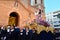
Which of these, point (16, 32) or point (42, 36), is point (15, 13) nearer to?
point (42, 36)

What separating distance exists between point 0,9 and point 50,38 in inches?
357

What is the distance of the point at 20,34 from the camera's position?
37.4 feet

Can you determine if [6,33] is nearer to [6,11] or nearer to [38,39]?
[38,39]

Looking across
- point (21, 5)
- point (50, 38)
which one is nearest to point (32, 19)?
point (21, 5)

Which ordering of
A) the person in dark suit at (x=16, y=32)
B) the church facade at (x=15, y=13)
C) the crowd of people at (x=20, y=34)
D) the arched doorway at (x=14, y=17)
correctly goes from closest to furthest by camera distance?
the crowd of people at (x=20, y=34) < the person in dark suit at (x=16, y=32) < the church facade at (x=15, y=13) < the arched doorway at (x=14, y=17)

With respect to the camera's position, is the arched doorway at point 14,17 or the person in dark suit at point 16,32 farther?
the arched doorway at point 14,17

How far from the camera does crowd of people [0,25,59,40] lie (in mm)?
11014

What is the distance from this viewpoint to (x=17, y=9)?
21.5 m

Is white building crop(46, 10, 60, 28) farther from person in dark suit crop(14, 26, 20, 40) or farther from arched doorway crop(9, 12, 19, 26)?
person in dark suit crop(14, 26, 20, 40)

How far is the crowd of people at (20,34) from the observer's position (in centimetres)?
1101

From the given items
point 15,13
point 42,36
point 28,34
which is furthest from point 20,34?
point 15,13

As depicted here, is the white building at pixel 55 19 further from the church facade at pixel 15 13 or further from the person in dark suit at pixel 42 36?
the person in dark suit at pixel 42 36

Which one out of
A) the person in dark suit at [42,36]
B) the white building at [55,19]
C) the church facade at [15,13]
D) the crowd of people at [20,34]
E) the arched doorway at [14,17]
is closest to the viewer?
the crowd of people at [20,34]

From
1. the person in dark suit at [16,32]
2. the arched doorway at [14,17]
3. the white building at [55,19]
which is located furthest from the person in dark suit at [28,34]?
the white building at [55,19]
